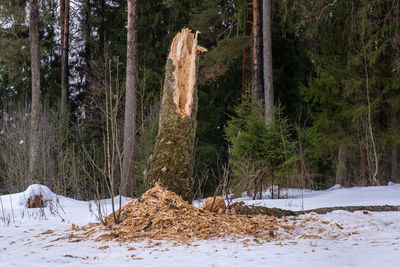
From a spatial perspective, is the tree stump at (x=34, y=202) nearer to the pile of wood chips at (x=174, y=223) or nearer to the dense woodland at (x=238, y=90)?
the dense woodland at (x=238, y=90)

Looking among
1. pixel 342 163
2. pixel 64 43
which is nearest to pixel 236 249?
pixel 342 163

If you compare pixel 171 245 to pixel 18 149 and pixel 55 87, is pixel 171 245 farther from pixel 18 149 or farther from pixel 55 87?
pixel 55 87

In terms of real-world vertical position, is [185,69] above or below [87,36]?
below

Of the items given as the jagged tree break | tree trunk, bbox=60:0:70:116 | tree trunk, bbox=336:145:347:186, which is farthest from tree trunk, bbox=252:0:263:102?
tree trunk, bbox=60:0:70:116

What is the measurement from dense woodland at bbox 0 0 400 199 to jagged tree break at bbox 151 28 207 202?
0.26 meters

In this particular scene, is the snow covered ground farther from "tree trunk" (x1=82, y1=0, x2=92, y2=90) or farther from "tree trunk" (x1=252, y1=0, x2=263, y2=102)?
"tree trunk" (x1=82, y1=0, x2=92, y2=90)

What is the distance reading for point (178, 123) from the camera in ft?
17.7

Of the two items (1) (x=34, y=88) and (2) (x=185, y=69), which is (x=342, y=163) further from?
(1) (x=34, y=88)

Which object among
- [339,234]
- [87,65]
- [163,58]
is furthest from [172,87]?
[87,65]

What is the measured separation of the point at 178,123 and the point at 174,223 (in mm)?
1510

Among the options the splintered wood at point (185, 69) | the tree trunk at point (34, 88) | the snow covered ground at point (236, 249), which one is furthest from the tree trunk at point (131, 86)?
the snow covered ground at point (236, 249)

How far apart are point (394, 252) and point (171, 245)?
2050 millimetres

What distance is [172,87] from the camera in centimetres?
557

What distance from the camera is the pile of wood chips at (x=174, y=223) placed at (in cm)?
423
